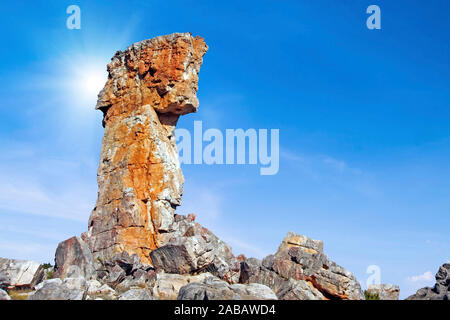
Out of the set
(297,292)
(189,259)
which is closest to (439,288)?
(297,292)

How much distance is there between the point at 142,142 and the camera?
36062 mm

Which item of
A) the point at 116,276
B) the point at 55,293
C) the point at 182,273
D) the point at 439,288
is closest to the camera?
the point at 55,293

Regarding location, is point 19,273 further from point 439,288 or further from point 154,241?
point 439,288

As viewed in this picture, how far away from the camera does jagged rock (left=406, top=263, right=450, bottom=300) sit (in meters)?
23.2

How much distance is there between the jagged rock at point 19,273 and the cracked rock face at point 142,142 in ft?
24.5

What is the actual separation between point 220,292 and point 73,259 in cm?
1347

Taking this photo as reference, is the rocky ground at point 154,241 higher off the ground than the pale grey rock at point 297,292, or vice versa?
the rocky ground at point 154,241

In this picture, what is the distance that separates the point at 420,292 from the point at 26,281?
75.5 ft

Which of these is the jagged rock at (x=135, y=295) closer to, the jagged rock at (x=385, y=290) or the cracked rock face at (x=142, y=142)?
the cracked rock face at (x=142, y=142)

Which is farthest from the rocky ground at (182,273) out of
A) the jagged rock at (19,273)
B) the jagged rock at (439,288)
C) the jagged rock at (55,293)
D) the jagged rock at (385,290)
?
the jagged rock at (439,288)

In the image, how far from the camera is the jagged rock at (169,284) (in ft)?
73.9

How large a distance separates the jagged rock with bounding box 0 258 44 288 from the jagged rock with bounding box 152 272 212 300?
7155 millimetres
